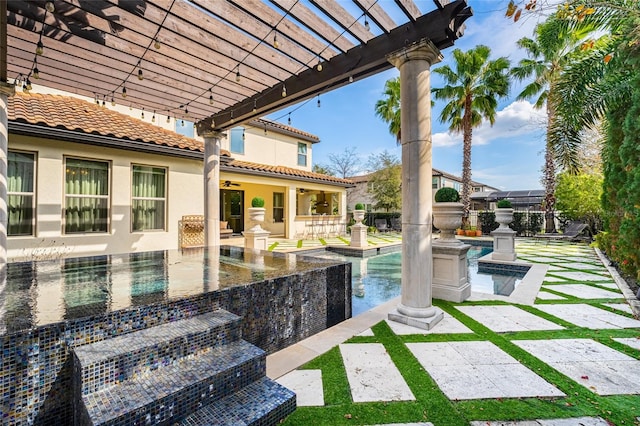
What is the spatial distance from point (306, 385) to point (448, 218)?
365 centimetres

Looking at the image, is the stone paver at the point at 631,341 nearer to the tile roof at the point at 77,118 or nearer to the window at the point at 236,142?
the tile roof at the point at 77,118

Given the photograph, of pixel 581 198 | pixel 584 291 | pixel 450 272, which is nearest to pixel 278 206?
pixel 450 272

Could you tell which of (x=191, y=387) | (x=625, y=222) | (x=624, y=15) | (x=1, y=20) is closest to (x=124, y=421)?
(x=191, y=387)

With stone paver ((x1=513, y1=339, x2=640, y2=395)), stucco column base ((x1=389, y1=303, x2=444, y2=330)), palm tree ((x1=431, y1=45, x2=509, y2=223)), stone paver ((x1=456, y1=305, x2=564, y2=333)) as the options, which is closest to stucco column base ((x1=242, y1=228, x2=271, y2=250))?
stucco column base ((x1=389, y1=303, x2=444, y2=330))

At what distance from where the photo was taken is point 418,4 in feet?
11.8

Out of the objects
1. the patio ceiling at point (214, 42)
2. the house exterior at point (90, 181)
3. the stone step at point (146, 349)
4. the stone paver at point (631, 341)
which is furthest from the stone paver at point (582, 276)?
A: the house exterior at point (90, 181)

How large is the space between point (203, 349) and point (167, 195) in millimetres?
7626

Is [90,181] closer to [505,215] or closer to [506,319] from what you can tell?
[506,319]

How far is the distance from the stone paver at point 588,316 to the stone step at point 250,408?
4.08 m

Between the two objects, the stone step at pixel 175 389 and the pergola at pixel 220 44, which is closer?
the stone step at pixel 175 389

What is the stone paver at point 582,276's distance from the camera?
6464 millimetres

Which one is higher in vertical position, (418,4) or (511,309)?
(418,4)

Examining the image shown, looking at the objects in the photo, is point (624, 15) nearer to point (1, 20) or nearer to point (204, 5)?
point (204, 5)

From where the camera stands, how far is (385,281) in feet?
24.0
